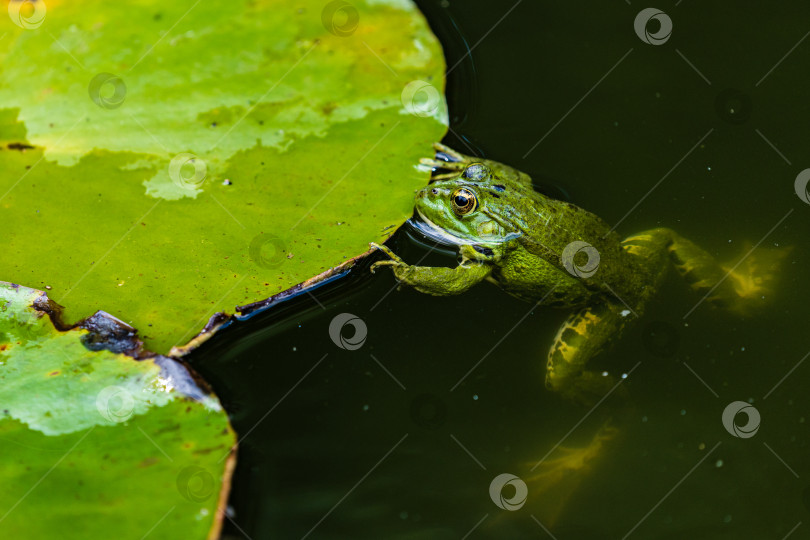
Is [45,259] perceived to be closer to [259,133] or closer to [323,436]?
[259,133]

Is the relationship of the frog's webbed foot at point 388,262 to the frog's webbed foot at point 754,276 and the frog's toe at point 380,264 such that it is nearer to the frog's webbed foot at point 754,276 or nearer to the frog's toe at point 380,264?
the frog's toe at point 380,264

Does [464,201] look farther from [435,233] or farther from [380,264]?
[380,264]

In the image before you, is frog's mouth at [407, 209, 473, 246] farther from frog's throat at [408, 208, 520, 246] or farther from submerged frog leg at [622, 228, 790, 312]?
submerged frog leg at [622, 228, 790, 312]

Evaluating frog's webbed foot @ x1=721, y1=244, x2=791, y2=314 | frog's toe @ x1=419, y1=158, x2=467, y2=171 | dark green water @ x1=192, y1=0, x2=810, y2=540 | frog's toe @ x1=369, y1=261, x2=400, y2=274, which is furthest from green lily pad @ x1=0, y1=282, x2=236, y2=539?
frog's webbed foot @ x1=721, y1=244, x2=791, y2=314

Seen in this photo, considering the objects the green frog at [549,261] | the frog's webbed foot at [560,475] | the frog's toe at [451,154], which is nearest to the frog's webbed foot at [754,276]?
the green frog at [549,261]

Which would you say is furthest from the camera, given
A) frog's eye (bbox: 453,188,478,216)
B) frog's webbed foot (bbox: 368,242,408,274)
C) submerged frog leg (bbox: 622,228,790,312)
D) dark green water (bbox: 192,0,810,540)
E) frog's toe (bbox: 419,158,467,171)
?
submerged frog leg (bbox: 622,228,790,312)

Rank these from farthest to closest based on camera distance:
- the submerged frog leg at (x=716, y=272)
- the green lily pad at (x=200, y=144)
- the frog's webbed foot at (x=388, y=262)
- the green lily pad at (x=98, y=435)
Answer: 1. the submerged frog leg at (x=716, y=272)
2. the frog's webbed foot at (x=388, y=262)
3. the green lily pad at (x=200, y=144)
4. the green lily pad at (x=98, y=435)

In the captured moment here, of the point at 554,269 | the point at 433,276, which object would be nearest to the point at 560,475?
the point at 554,269
